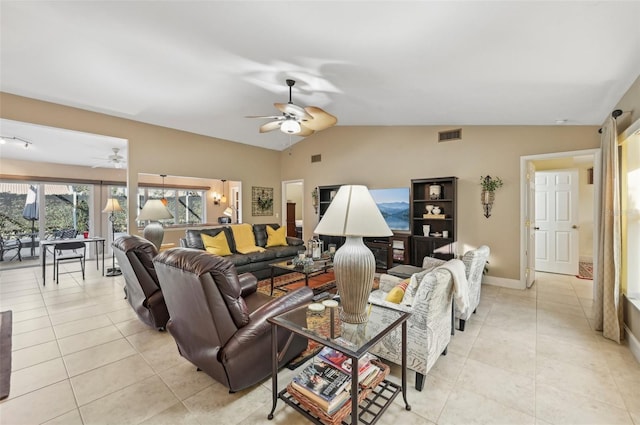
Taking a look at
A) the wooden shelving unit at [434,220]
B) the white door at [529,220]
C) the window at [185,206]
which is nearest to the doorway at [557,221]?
the white door at [529,220]

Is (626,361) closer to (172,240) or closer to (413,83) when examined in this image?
(413,83)

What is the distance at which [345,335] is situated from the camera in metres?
1.60

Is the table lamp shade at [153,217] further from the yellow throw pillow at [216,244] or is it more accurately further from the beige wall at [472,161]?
the beige wall at [472,161]

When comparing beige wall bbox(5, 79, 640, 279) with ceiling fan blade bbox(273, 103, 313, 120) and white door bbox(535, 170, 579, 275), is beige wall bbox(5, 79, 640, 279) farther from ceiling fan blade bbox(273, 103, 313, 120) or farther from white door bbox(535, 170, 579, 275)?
ceiling fan blade bbox(273, 103, 313, 120)

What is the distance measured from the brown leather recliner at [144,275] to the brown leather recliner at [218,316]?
935 mm

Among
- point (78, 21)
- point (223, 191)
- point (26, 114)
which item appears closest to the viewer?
point (78, 21)

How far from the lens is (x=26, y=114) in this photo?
4070 millimetres

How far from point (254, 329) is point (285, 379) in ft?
2.02

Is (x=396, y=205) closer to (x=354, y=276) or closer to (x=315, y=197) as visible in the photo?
(x=315, y=197)

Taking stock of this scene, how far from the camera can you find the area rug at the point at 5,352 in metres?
2.06

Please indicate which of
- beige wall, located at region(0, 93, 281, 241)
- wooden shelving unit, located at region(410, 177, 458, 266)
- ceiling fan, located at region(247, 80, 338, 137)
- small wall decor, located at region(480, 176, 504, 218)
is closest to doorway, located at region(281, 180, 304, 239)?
beige wall, located at region(0, 93, 281, 241)

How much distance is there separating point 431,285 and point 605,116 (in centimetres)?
353

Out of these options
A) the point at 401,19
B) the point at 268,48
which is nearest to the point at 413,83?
the point at 401,19

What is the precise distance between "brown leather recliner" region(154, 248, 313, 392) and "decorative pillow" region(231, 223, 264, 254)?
3.01 m
